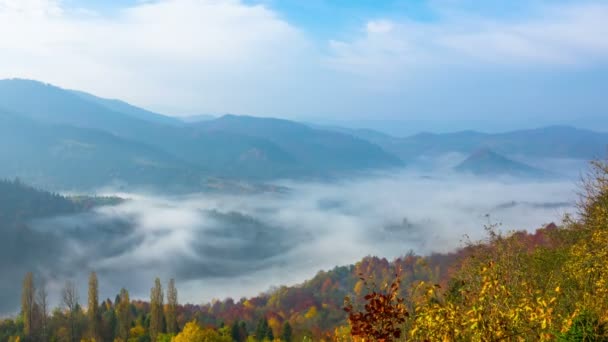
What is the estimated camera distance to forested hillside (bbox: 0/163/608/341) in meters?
9.53

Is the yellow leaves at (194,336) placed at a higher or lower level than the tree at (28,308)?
lower

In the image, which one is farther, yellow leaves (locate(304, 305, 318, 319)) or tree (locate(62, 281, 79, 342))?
yellow leaves (locate(304, 305, 318, 319))

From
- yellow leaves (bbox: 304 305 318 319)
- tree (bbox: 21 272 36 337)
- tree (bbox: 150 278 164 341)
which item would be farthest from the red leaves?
yellow leaves (bbox: 304 305 318 319)

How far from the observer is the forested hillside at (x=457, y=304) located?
9531 millimetres

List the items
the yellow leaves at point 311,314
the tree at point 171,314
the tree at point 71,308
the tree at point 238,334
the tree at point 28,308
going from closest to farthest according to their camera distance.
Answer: the tree at point 238,334
the tree at point 28,308
the tree at point 71,308
the tree at point 171,314
the yellow leaves at point 311,314

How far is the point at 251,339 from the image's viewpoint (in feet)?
208

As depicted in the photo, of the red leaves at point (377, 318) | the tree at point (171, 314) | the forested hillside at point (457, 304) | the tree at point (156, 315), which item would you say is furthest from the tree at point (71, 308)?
the red leaves at point (377, 318)

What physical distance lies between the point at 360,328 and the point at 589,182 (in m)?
27.9

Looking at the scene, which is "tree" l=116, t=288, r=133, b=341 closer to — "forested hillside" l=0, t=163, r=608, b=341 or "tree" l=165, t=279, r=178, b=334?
"forested hillside" l=0, t=163, r=608, b=341

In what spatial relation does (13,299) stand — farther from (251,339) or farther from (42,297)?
(251,339)

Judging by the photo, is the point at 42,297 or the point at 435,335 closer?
the point at 435,335

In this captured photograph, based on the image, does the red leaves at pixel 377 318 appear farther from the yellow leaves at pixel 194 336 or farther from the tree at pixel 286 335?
the tree at pixel 286 335

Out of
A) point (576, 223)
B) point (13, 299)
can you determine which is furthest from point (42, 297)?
point (13, 299)

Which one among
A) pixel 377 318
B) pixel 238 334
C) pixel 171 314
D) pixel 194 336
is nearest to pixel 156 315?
pixel 171 314
